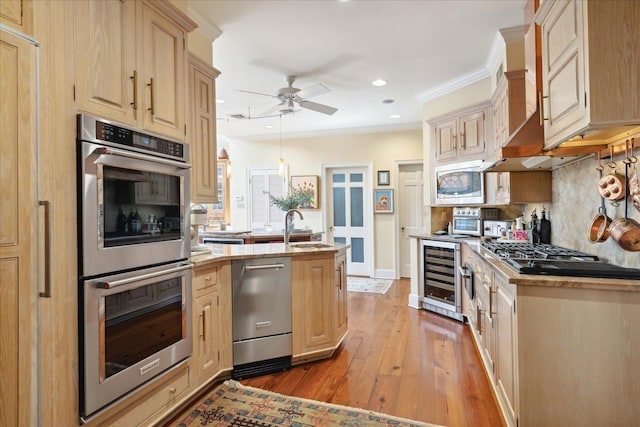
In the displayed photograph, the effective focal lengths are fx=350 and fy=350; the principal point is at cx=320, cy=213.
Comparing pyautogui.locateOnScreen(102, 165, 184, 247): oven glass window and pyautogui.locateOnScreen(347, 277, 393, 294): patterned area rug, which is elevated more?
pyautogui.locateOnScreen(102, 165, 184, 247): oven glass window

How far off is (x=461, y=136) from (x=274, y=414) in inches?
138

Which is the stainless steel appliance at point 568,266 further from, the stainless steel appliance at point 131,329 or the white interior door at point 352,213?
the white interior door at point 352,213

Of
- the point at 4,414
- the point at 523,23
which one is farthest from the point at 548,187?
the point at 4,414

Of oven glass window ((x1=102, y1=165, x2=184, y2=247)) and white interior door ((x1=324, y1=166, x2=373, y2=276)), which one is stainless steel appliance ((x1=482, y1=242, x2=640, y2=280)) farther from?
white interior door ((x1=324, y1=166, x2=373, y2=276))

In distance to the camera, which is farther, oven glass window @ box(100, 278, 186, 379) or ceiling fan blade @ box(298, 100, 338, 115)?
ceiling fan blade @ box(298, 100, 338, 115)

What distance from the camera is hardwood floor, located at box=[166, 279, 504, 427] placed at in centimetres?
217

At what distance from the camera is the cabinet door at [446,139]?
4.22 meters

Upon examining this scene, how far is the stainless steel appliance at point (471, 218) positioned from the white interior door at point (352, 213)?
216 cm

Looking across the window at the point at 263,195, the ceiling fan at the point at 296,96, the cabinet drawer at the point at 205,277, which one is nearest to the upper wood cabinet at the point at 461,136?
the ceiling fan at the point at 296,96

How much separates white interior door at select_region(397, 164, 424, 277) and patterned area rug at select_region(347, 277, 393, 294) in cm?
54

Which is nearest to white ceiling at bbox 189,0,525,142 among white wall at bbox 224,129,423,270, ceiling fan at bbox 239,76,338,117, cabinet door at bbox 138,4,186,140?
ceiling fan at bbox 239,76,338,117

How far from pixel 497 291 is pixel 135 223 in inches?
83.5

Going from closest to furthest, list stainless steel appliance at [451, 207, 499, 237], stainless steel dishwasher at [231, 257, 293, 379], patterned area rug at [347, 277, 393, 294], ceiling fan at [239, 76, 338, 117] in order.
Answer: stainless steel dishwasher at [231, 257, 293, 379] → ceiling fan at [239, 76, 338, 117] → stainless steel appliance at [451, 207, 499, 237] → patterned area rug at [347, 277, 393, 294]

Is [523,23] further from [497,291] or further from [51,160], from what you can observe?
[51,160]
